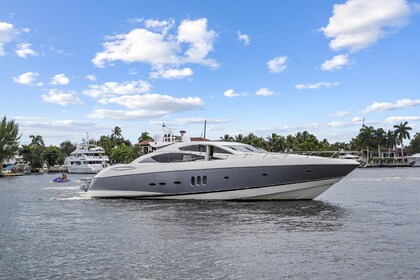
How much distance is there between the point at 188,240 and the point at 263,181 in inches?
414

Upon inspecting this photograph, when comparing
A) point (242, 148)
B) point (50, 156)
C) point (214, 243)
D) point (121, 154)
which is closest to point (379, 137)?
point (121, 154)

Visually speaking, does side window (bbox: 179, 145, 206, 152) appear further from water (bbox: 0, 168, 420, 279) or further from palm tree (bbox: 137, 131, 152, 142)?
palm tree (bbox: 137, 131, 152, 142)

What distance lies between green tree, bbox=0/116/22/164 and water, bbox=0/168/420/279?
2930 inches

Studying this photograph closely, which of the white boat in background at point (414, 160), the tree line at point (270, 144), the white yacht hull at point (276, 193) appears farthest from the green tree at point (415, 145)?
the white yacht hull at point (276, 193)

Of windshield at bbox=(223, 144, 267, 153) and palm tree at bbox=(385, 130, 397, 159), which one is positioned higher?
palm tree at bbox=(385, 130, 397, 159)

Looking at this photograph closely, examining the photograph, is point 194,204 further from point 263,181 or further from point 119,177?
point 119,177

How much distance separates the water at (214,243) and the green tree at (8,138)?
74.4 m

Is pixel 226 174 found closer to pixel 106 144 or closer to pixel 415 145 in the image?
pixel 106 144

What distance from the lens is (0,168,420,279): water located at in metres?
9.99

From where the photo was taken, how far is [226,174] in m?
23.5

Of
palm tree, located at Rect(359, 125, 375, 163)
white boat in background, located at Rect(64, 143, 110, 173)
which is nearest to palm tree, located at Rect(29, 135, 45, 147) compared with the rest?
white boat in background, located at Rect(64, 143, 110, 173)

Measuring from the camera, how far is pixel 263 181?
23.4m

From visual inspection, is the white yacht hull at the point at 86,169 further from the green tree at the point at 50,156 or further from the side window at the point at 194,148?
the side window at the point at 194,148

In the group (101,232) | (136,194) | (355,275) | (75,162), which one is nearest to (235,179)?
(136,194)
